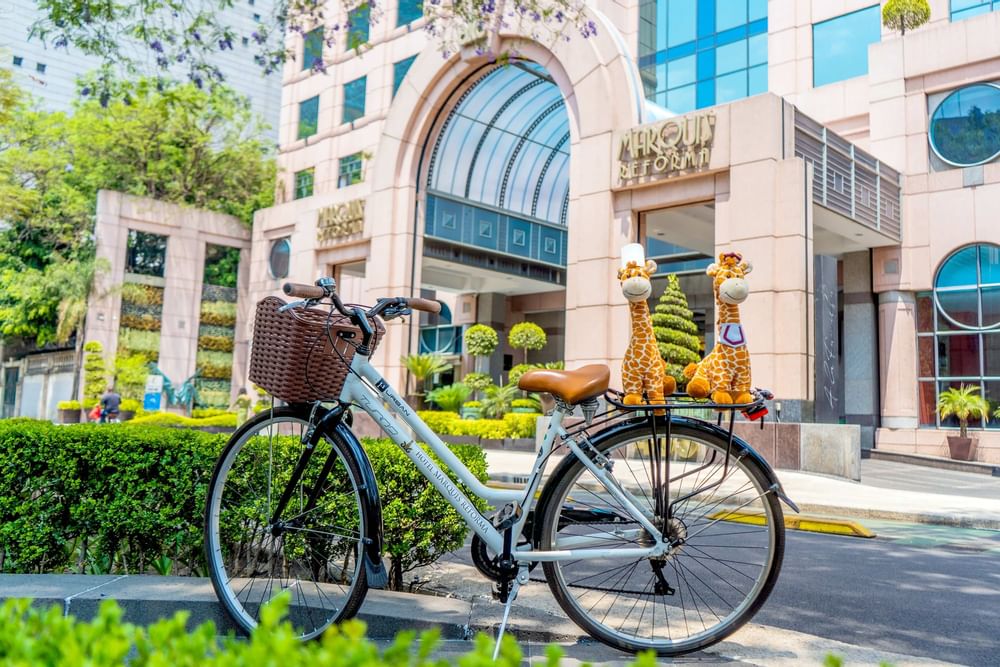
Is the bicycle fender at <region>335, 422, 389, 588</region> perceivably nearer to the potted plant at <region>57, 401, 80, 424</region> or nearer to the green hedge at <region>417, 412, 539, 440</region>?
the green hedge at <region>417, 412, 539, 440</region>

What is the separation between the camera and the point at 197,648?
1194 mm

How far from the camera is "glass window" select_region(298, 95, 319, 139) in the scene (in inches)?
1411

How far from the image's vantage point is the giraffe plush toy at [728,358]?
345 cm

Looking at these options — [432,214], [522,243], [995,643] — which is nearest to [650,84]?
[522,243]

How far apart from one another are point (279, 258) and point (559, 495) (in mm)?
29476

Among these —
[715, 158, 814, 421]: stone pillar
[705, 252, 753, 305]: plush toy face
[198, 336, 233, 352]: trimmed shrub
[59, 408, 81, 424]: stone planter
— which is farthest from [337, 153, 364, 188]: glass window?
[705, 252, 753, 305]: plush toy face

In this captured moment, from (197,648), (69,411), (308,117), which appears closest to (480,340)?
(308,117)

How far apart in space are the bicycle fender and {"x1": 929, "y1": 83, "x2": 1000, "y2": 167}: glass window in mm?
21016

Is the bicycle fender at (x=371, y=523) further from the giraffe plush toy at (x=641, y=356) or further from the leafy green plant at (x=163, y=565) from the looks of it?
the leafy green plant at (x=163, y=565)

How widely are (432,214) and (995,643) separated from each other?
69.2 ft

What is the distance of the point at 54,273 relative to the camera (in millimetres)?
35344

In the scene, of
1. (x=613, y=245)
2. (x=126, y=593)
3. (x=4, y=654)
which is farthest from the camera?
(x=613, y=245)

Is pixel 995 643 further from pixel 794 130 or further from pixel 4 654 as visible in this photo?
pixel 794 130

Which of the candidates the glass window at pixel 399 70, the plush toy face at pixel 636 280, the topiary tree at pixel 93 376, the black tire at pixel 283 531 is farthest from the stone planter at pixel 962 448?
the topiary tree at pixel 93 376
